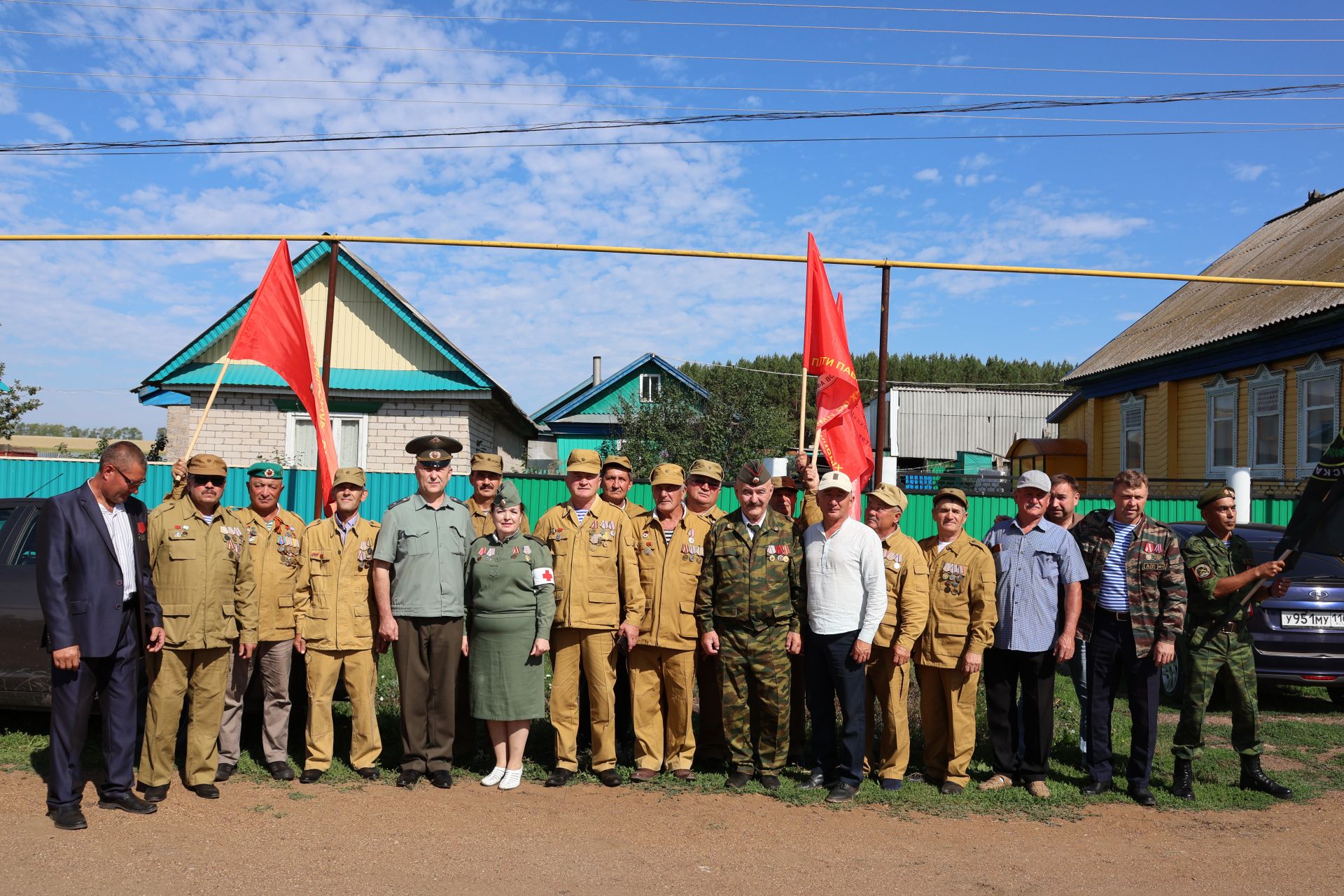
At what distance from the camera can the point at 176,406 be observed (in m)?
19.0

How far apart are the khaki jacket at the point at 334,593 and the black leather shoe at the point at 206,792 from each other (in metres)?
0.91

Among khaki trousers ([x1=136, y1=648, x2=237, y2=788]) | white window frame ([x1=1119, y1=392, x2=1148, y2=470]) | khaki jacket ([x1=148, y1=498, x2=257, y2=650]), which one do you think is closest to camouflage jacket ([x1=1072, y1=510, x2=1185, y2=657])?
khaki jacket ([x1=148, y1=498, x2=257, y2=650])

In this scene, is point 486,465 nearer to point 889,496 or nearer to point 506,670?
point 506,670

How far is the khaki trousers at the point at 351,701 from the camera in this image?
575 centimetres

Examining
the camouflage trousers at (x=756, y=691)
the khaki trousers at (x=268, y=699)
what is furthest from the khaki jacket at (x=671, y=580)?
the khaki trousers at (x=268, y=699)

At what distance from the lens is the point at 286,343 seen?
8.83 metres

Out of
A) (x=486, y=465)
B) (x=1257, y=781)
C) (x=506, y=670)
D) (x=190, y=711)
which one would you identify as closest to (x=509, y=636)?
(x=506, y=670)

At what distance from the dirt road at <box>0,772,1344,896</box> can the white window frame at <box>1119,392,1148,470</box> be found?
1674cm

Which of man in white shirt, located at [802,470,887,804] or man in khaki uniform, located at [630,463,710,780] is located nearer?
man in white shirt, located at [802,470,887,804]

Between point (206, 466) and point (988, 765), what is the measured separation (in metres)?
5.15

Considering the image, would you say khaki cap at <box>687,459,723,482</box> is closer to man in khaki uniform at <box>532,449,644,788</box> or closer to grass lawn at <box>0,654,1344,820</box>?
man in khaki uniform at <box>532,449,644,788</box>

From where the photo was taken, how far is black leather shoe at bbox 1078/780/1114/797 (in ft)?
18.6

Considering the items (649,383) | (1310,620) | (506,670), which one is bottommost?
(506,670)

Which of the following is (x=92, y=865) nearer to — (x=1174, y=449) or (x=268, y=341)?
(x=268, y=341)
